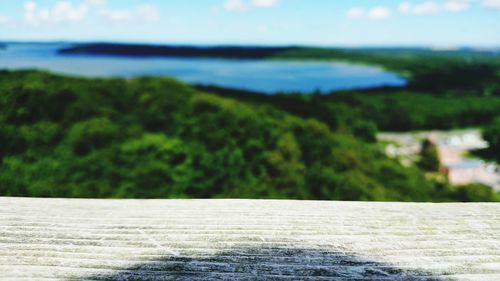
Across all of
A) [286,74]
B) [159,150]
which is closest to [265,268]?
[159,150]

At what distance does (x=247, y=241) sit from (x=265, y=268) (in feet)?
1.22

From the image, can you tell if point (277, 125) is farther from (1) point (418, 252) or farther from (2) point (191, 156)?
(1) point (418, 252)

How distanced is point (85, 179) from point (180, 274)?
36.7ft

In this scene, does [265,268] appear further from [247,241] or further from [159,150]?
[159,150]

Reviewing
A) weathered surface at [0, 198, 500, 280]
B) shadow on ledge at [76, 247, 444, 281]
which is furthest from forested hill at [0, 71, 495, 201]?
shadow on ledge at [76, 247, 444, 281]

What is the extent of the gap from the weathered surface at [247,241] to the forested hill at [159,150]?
826 centimetres

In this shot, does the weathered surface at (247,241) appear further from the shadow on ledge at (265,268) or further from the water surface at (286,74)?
the water surface at (286,74)

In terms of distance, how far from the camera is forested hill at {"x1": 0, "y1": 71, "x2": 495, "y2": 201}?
40.2ft

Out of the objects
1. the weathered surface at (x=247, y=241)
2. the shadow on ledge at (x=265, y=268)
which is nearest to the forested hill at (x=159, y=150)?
the weathered surface at (x=247, y=241)

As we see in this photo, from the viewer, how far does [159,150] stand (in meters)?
13.9

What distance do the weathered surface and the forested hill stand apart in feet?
27.1

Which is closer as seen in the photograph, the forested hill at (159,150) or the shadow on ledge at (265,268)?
the shadow on ledge at (265,268)

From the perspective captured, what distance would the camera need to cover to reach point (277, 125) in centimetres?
1742

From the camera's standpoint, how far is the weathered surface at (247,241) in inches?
85.9
